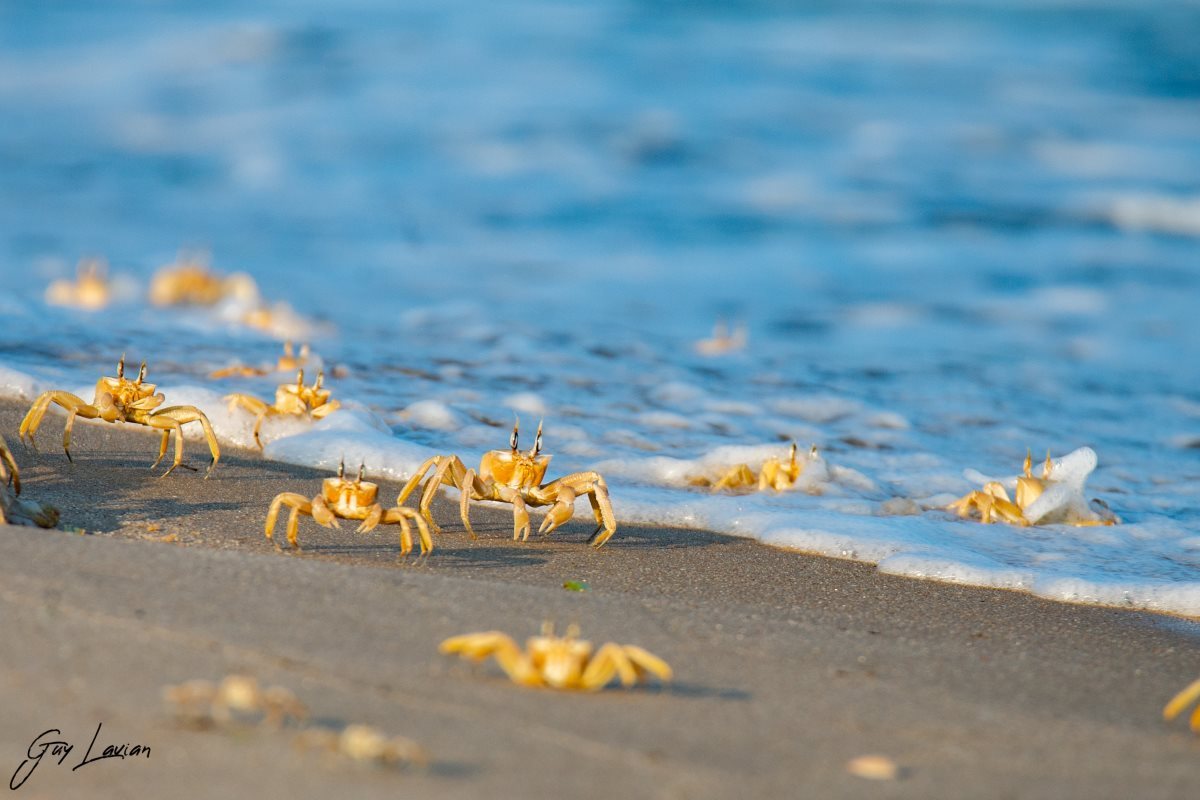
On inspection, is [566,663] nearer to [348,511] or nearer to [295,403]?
[348,511]

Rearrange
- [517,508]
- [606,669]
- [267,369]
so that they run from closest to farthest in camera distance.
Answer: [606,669]
[517,508]
[267,369]

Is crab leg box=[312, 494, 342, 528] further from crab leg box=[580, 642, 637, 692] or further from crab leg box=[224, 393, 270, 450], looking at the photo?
crab leg box=[224, 393, 270, 450]

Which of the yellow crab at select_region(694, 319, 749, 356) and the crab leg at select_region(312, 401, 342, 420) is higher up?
the yellow crab at select_region(694, 319, 749, 356)

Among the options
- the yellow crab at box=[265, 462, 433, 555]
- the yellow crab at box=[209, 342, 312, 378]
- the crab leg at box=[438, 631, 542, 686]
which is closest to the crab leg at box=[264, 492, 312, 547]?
the yellow crab at box=[265, 462, 433, 555]

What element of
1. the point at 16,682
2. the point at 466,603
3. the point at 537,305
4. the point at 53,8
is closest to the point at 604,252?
the point at 537,305

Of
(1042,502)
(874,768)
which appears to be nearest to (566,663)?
(874,768)

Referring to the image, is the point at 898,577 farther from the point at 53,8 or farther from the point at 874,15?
the point at 53,8
